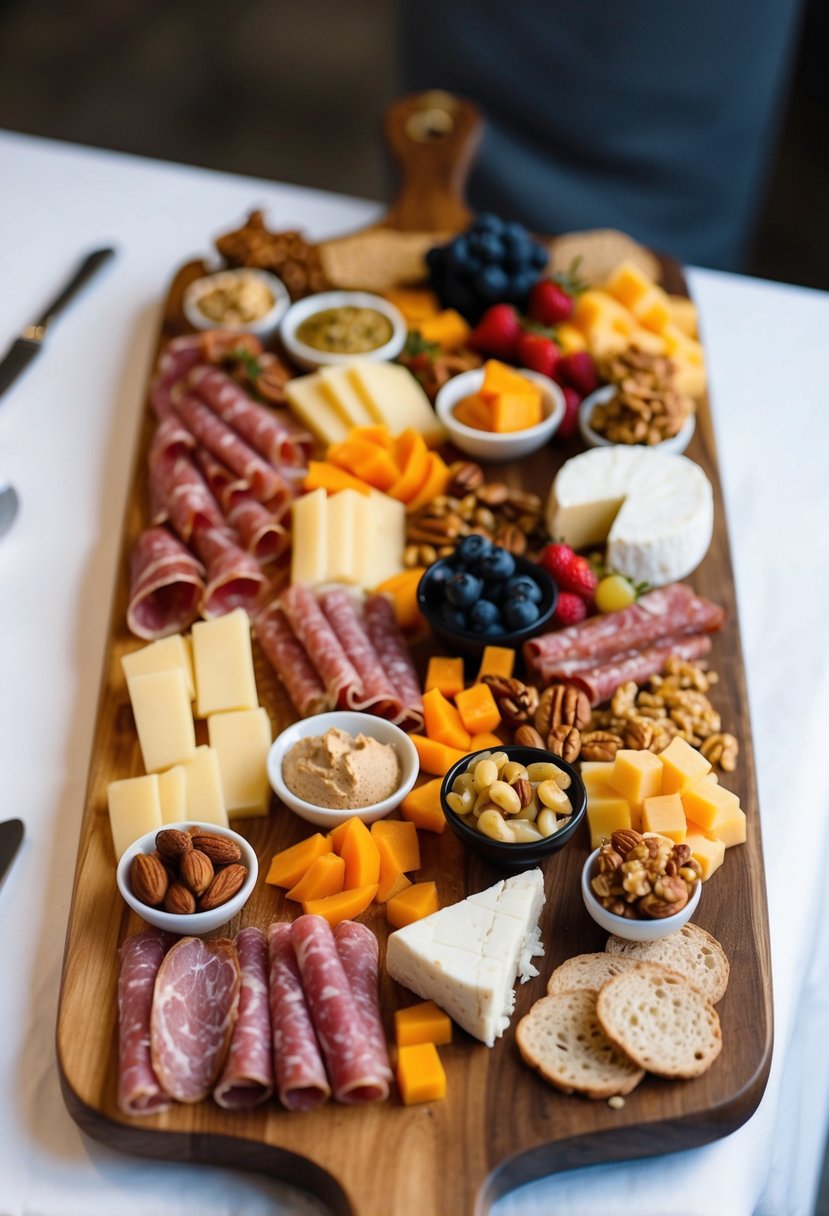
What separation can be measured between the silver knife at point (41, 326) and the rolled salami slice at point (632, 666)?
4.33 ft

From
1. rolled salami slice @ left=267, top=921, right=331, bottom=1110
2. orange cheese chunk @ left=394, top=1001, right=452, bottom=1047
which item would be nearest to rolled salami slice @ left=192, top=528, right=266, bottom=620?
rolled salami slice @ left=267, top=921, right=331, bottom=1110

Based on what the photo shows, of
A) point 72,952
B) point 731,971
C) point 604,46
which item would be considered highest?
point 604,46

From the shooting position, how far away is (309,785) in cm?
164

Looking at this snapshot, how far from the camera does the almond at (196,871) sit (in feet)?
4.85

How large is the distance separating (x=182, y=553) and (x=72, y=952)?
28.3 inches

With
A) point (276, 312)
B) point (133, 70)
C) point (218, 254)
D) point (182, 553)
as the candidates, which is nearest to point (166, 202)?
point (218, 254)

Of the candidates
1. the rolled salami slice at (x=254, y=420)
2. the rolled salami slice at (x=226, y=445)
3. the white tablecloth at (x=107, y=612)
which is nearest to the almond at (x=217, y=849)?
the white tablecloth at (x=107, y=612)

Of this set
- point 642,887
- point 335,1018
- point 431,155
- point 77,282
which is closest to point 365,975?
point 335,1018

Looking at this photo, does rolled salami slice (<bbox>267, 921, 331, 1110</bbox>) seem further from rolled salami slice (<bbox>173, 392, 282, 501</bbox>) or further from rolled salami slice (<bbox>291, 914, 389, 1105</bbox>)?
rolled salami slice (<bbox>173, 392, 282, 501</bbox>)

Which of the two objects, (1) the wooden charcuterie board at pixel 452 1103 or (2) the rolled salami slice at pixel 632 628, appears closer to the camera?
(1) the wooden charcuterie board at pixel 452 1103

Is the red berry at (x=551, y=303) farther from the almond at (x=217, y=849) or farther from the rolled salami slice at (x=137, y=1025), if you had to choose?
the rolled salami slice at (x=137, y=1025)

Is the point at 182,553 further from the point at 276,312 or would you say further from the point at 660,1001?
the point at 660,1001

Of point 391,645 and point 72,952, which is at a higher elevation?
point 391,645

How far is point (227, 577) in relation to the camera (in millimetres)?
1958
